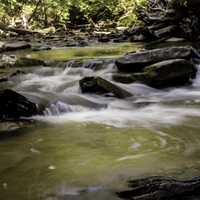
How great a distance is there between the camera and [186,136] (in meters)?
5.71

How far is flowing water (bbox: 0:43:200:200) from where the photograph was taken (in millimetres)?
4074

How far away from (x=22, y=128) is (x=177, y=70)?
4.13 metres

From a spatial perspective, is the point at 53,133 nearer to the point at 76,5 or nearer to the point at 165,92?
the point at 165,92

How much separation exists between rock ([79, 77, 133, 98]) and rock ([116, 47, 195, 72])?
134cm

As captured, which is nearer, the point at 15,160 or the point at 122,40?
the point at 15,160

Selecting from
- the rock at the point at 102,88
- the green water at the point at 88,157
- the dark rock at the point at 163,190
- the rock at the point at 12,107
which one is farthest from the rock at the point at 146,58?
the dark rock at the point at 163,190

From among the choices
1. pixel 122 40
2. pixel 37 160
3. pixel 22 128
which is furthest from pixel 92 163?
pixel 122 40

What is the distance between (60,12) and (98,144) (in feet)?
92.9

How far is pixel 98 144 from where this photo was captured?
550cm

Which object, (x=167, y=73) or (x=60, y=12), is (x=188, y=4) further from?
(x=60, y=12)

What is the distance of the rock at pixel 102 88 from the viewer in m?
8.54

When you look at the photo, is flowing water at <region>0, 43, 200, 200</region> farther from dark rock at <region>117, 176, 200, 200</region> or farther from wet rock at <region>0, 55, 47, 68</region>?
wet rock at <region>0, 55, 47, 68</region>

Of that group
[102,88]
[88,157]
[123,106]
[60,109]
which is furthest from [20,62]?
[88,157]

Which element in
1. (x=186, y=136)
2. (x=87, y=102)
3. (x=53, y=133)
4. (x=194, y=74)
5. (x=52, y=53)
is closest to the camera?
(x=186, y=136)
